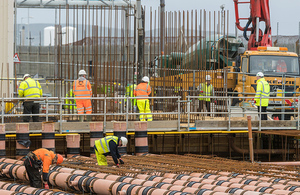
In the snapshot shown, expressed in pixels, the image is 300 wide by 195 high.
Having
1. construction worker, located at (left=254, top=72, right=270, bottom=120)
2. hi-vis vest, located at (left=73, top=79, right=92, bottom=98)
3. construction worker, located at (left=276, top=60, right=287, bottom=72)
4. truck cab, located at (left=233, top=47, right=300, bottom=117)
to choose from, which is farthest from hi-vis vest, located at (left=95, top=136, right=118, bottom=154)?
construction worker, located at (left=276, top=60, right=287, bottom=72)

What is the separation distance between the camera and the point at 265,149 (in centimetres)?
1805

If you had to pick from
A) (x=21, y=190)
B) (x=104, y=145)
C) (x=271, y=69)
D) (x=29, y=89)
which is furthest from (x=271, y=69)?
(x=21, y=190)

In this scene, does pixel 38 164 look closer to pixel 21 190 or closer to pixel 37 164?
pixel 37 164

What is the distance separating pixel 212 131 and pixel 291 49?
1037 inches

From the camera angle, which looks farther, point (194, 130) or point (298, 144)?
point (298, 144)

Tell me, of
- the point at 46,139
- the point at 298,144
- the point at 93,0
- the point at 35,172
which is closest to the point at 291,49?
the point at 93,0

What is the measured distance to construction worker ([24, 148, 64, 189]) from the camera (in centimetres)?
1149

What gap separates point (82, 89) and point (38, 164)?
209 inches

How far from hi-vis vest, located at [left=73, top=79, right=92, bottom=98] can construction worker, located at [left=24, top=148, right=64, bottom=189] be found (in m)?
5.02

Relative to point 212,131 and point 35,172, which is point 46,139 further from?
point 212,131

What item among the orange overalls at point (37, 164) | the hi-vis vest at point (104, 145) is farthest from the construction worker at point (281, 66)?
the orange overalls at point (37, 164)

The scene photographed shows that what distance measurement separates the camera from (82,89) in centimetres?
1664

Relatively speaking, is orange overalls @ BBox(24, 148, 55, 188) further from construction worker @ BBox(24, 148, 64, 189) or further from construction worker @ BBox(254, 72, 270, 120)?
construction worker @ BBox(254, 72, 270, 120)

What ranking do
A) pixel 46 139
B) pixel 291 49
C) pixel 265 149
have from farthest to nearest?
1. pixel 291 49
2. pixel 265 149
3. pixel 46 139
